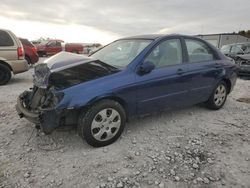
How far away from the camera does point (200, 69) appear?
4.43m

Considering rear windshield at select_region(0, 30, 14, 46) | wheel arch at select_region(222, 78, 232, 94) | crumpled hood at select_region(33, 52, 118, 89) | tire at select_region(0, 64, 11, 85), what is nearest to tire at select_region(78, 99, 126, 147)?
crumpled hood at select_region(33, 52, 118, 89)

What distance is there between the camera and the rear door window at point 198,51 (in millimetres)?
4370

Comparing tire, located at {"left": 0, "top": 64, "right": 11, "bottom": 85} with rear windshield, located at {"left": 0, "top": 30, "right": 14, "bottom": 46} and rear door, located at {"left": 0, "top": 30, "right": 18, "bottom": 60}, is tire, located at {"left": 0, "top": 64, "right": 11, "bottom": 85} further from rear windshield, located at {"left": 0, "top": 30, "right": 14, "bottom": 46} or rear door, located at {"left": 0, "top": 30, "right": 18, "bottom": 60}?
rear windshield, located at {"left": 0, "top": 30, "right": 14, "bottom": 46}

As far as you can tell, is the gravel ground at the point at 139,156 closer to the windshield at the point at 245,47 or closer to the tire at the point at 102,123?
the tire at the point at 102,123

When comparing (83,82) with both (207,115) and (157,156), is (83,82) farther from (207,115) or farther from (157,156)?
(207,115)

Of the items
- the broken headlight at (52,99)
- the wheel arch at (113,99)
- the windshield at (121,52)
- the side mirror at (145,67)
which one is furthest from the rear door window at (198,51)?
the broken headlight at (52,99)

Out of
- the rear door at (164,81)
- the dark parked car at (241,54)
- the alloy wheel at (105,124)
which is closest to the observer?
the alloy wheel at (105,124)

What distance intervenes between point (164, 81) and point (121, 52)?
36.6 inches

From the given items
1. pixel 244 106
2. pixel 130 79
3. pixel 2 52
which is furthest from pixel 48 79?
pixel 2 52

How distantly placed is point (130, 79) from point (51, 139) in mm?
1520

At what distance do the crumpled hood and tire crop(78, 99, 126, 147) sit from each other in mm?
427

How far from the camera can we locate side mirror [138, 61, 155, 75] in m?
3.54

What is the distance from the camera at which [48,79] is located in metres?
3.30

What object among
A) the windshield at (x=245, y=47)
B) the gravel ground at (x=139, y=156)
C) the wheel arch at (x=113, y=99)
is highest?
the windshield at (x=245, y=47)
